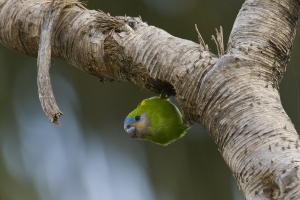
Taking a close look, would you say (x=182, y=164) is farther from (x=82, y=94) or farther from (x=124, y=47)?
(x=124, y=47)

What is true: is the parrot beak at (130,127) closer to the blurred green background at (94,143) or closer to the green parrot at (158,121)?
the green parrot at (158,121)

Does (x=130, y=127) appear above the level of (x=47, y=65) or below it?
below

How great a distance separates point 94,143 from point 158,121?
156 inches

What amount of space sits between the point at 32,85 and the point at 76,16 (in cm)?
448

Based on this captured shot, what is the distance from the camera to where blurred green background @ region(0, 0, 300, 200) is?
23.3 feet

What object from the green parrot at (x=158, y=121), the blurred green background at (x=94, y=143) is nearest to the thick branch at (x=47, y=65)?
the green parrot at (x=158, y=121)

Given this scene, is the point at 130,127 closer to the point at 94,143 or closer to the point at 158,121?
the point at 158,121

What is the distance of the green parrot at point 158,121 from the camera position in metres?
3.80

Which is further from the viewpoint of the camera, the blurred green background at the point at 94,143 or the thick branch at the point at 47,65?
the blurred green background at the point at 94,143

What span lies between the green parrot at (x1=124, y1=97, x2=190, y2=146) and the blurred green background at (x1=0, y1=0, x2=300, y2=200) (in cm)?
328

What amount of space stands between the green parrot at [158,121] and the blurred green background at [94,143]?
328 centimetres

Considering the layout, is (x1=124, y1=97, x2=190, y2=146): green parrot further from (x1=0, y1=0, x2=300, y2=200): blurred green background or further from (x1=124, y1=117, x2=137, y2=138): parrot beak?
(x1=0, y1=0, x2=300, y2=200): blurred green background

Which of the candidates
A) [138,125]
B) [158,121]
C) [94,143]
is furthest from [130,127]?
[94,143]

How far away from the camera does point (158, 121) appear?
12.5ft
